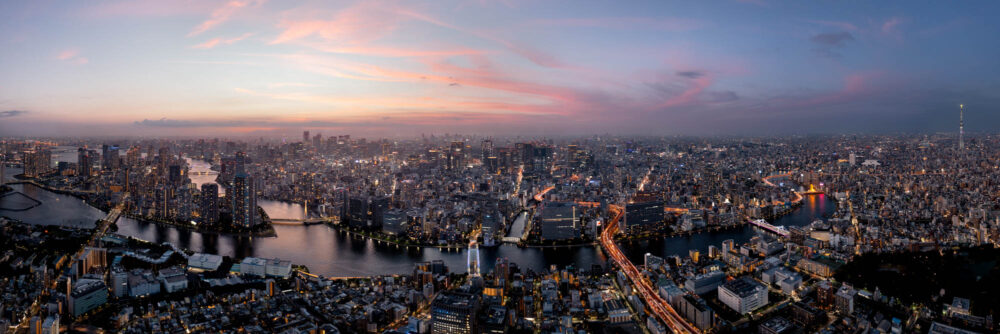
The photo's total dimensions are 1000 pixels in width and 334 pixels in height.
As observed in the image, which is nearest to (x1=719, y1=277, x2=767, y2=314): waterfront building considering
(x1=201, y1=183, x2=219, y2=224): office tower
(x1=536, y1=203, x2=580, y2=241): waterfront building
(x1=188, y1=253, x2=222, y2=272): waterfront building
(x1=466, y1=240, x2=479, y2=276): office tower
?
(x1=466, y1=240, x2=479, y2=276): office tower

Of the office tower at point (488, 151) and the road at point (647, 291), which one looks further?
the office tower at point (488, 151)

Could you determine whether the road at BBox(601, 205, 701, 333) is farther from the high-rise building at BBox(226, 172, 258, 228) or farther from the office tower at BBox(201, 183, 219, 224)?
the office tower at BBox(201, 183, 219, 224)

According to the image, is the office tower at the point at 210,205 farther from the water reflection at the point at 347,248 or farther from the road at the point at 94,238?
the road at the point at 94,238

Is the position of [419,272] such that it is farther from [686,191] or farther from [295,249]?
[686,191]

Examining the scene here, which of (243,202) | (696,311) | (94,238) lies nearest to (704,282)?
(696,311)

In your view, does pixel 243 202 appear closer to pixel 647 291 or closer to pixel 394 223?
pixel 394 223

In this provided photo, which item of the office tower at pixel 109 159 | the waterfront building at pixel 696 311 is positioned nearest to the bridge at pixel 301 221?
the waterfront building at pixel 696 311

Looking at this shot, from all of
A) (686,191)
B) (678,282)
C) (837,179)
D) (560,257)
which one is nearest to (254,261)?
(560,257)
